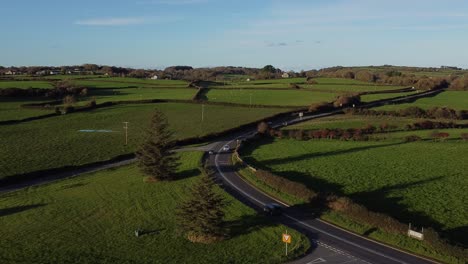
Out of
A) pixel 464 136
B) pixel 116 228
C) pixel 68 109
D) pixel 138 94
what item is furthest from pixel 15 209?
pixel 138 94

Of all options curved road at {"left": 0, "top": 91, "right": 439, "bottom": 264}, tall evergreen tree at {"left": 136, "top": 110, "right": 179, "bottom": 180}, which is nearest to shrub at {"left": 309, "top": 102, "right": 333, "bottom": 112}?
curved road at {"left": 0, "top": 91, "right": 439, "bottom": 264}

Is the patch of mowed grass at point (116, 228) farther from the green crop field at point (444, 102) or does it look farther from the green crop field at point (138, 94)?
the green crop field at point (444, 102)

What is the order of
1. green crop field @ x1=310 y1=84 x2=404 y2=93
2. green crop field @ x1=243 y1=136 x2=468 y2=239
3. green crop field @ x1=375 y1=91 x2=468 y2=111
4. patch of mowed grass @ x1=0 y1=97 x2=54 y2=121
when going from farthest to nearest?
green crop field @ x1=310 y1=84 x2=404 y2=93 < green crop field @ x1=375 y1=91 x2=468 y2=111 < patch of mowed grass @ x1=0 y1=97 x2=54 y2=121 < green crop field @ x1=243 y1=136 x2=468 y2=239

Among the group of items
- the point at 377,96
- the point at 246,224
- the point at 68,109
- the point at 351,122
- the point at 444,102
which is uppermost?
the point at 377,96

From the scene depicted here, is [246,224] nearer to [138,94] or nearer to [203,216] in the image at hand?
[203,216]

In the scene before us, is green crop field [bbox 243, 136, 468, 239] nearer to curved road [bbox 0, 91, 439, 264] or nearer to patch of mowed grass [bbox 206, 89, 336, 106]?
curved road [bbox 0, 91, 439, 264]
